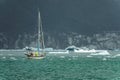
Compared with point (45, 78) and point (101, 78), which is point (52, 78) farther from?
point (101, 78)

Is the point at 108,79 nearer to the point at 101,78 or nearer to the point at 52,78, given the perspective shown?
the point at 101,78

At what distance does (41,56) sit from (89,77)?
47885 mm

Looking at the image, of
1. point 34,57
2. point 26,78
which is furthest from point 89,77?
point 34,57

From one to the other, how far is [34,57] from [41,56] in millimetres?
1753

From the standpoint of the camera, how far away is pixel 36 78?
44562 millimetres

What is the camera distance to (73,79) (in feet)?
143

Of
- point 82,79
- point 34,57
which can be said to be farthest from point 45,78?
point 34,57

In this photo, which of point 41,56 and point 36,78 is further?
point 41,56

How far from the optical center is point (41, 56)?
93.1m

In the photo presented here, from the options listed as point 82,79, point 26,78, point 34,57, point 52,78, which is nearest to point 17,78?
point 26,78

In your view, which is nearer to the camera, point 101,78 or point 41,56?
point 101,78

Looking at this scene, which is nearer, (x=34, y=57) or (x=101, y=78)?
(x=101, y=78)

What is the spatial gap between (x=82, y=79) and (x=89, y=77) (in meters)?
2.27

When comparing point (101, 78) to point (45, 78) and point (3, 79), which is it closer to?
point (45, 78)
